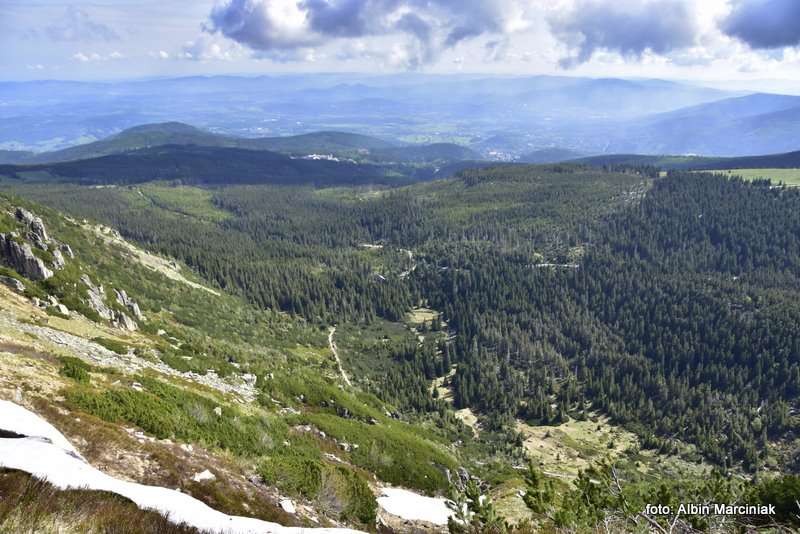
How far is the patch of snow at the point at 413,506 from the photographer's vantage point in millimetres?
24406

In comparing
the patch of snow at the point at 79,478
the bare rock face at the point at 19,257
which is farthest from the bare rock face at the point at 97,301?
the patch of snow at the point at 79,478

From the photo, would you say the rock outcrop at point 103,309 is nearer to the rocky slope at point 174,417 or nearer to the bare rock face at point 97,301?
the bare rock face at point 97,301

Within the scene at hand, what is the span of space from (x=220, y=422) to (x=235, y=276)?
150 m

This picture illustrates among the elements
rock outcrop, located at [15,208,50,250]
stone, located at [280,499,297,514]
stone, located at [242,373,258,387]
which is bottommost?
stone, located at [242,373,258,387]

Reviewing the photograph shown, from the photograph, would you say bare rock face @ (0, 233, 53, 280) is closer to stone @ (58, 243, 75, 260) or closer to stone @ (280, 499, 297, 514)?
stone @ (58, 243, 75, 260)

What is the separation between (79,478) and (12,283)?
44482 millimetres

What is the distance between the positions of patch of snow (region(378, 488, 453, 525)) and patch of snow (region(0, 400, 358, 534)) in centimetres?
1274

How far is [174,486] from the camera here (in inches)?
619

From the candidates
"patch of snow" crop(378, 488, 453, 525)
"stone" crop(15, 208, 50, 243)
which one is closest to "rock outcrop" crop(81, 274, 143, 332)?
"stone" crop(15, 208, 50, 243)

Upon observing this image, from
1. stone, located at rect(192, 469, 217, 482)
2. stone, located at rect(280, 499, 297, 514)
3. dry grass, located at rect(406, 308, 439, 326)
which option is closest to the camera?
stone, located at rect(192, 469, 217, 482)

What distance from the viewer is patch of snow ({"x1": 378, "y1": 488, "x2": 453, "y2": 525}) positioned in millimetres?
24406

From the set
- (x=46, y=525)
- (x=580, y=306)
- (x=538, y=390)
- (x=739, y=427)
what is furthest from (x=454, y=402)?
(x=46, y=525)

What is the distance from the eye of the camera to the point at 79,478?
10758mm

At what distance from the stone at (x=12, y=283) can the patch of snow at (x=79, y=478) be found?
3894 cm
